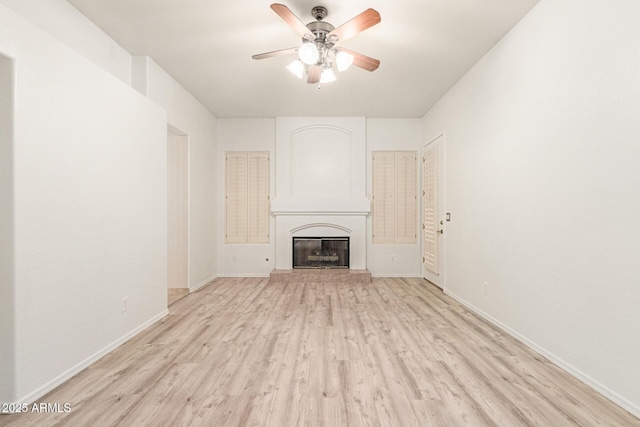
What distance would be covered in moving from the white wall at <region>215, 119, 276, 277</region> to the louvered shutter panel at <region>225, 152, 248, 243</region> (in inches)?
3.8

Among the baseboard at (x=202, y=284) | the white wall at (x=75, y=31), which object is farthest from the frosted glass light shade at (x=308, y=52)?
the baseboard at (x=202, y=284)

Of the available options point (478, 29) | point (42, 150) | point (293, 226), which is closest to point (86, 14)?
point (42, 150)

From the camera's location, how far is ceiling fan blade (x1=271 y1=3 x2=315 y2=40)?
2.33m

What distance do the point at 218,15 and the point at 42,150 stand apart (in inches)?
69.6

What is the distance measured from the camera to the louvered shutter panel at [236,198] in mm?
6078

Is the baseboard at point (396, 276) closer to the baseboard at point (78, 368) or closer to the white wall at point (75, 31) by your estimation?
the baseboard at point (78, 368)

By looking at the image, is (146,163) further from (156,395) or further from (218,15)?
(156,395)

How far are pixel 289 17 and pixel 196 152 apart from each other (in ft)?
10.2

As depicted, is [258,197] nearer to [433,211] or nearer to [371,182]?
[371,182]

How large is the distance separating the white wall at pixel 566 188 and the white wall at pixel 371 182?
2.22m

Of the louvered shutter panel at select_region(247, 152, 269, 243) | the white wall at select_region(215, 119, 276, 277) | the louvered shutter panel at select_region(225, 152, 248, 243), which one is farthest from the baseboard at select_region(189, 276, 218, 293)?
the louvered shutter panel at select_region(247, 152, 269, 243)

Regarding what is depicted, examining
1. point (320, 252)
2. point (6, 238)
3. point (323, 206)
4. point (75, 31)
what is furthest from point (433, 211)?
point (6, 238)

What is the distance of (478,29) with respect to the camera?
10.2 ft

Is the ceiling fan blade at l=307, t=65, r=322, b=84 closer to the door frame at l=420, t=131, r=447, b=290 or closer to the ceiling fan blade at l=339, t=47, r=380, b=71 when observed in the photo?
the ceiling fan blade at l=339, t=47, r=380, b=71
